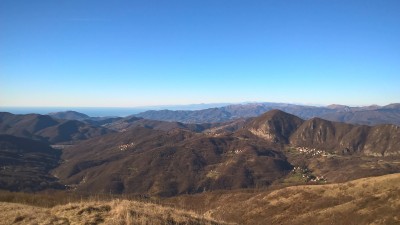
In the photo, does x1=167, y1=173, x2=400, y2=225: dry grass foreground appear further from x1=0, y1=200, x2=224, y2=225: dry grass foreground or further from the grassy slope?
x1=0, y1=200, x2=224, y2=225: dry grass foreground

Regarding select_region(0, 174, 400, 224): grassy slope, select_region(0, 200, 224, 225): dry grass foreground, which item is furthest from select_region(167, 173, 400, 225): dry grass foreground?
select_region(0, 200, 224, 225): dry grass foreground

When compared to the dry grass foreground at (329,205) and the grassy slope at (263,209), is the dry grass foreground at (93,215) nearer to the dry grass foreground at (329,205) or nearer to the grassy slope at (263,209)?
the grassy slope at (263,209)

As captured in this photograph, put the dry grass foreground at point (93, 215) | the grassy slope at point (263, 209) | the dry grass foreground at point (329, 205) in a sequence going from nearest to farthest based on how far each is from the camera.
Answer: the dry grass foreground at point (93, 215), the grassy slope at point (263, 209), the dry grass foreground at point (329, 205)

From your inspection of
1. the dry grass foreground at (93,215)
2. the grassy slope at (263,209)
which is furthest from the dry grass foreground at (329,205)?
the dry grass foreground at (93,215)

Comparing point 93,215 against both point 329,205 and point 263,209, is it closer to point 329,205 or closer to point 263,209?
point 329,205

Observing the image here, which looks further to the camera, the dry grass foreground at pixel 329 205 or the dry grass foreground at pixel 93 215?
the dry grass foreground at pixel 329 205

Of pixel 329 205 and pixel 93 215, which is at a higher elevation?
pixel 93 215

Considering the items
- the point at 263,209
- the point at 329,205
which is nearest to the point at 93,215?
the point at 329,205

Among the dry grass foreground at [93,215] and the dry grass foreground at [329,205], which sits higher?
the dry grass foreground at [93,215]

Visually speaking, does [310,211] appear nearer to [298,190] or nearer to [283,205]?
[283,205]
